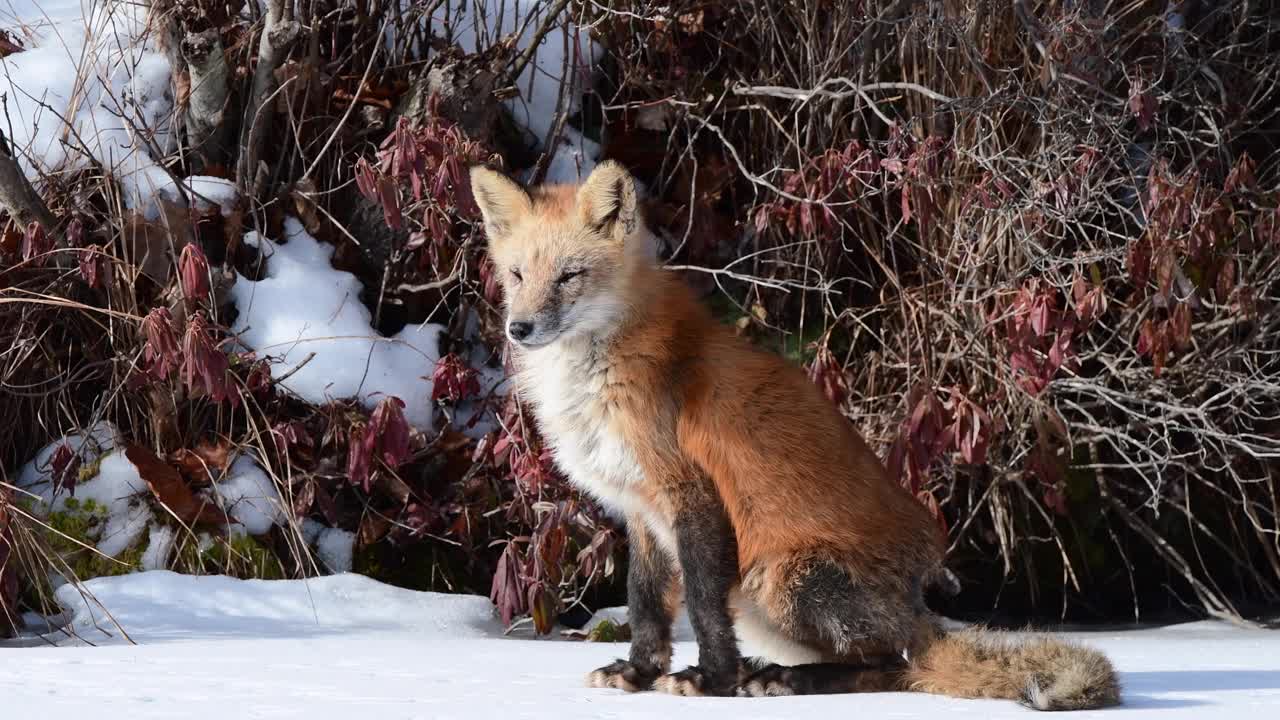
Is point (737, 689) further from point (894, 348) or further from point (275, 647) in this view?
point (894, 348)

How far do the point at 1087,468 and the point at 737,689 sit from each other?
3.33 meters

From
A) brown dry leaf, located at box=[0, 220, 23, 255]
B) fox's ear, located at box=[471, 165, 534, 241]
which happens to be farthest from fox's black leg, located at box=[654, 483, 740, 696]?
brown dry leaf, located at box=[0, 220, 23, 255]

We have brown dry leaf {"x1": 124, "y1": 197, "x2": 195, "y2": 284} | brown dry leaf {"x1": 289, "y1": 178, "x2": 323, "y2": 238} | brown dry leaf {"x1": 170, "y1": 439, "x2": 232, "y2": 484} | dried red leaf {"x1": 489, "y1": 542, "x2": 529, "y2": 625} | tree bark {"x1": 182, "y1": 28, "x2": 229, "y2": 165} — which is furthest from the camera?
brown dry leaf {"x1": 289, "y1": 178, "x2": 323, "y2": 238}

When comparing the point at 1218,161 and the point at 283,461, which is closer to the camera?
the point at 283,461

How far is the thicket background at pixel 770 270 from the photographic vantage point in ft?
16.3

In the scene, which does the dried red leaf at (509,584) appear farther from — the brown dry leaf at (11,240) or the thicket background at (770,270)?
the brown dry leaf at (11,240)

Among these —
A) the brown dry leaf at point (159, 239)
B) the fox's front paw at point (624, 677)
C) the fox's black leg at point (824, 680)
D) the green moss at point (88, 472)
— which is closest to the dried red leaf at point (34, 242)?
the brown dry leaf at point (159, 239)

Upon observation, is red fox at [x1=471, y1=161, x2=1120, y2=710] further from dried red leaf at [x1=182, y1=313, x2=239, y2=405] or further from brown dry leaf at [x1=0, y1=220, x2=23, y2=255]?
brown dry leaf at [x1=0, y1=220, x2=23, y2=255]

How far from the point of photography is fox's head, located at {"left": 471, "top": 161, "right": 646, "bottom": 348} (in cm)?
353

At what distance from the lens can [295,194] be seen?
5.94 meters

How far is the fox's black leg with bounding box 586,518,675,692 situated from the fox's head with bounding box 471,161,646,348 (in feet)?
2.04

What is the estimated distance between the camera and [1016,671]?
9.84 ft

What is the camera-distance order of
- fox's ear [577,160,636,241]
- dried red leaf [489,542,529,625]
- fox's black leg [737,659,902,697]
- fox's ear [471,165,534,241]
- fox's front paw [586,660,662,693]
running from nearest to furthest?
1. fox's black leg [737,659,902,697]
2. fox's front paw [586,660,662,693]
3. fox's ear [577,160,636,241]
4. fox's ear [471,165,534,241]
5. dried red leaf [489,542,529,625]

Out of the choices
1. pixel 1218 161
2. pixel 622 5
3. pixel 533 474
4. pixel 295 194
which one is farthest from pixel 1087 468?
pixel 295 194
